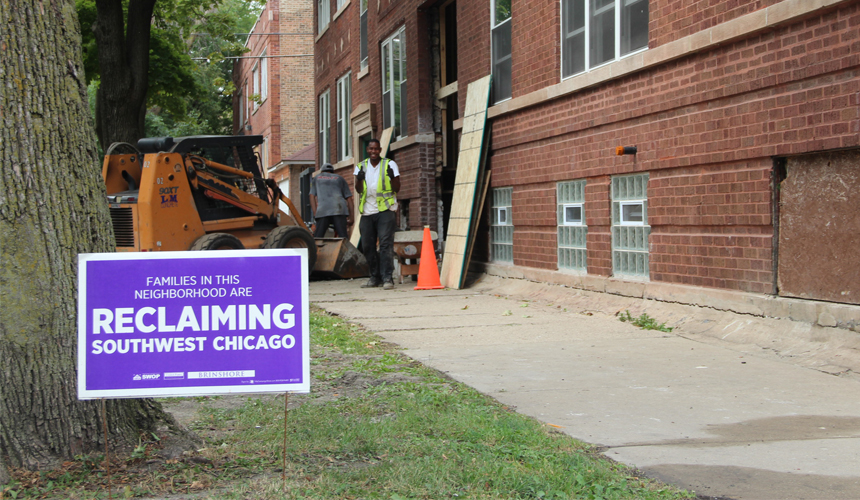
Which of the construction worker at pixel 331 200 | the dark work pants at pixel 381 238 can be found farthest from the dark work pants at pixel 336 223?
the dark work pants at pixel 381 238

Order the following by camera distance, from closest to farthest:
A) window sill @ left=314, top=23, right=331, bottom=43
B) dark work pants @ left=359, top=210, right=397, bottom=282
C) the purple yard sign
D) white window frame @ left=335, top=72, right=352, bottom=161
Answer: the purple yard sign, dark work pants @ left=359, top=210, right=397, bottom=282, white window frame @ left=335, top=72, right=352, bottom=161, window sill @ left=314, top=23, right=331, bottom=43

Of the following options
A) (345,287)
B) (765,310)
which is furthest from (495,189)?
(765,310)

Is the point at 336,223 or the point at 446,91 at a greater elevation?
the point at 446,91

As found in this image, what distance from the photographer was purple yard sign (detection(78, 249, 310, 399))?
12.0ft

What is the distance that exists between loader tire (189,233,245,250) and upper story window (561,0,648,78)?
Answer: 550 cm

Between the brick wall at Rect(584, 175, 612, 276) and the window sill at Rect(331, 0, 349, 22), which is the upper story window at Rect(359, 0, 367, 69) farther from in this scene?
the brick wall at Rect(584, 175, 612, 276)

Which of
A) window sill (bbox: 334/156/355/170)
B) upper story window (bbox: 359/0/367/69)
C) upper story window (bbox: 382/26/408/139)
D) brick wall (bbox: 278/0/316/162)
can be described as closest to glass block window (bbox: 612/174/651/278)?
upper story window (bbox: 382/26/408/139)

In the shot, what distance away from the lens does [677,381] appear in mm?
5707

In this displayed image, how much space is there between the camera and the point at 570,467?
376 cm

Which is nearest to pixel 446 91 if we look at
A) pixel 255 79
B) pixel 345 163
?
pixel 345 163

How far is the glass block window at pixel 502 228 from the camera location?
12727 mm

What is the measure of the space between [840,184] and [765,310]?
4.11ft

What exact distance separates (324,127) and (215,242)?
46.5ft

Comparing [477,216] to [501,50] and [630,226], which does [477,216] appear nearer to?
[501,50]
